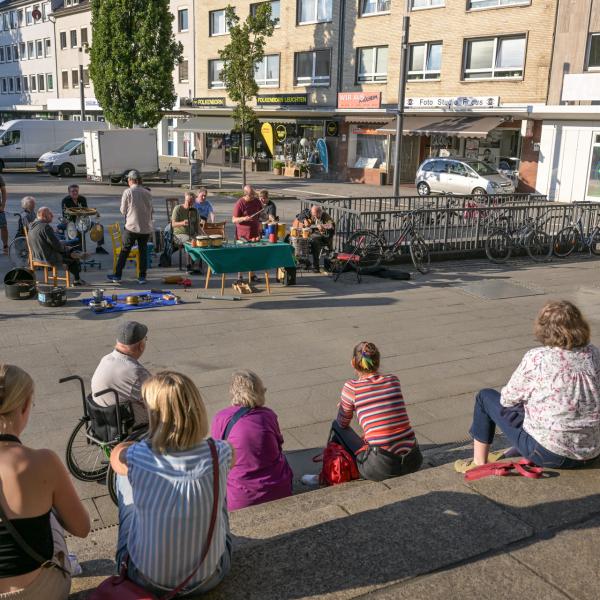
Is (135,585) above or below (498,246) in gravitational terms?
above

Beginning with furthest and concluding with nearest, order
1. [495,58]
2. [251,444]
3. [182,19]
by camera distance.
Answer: [182,19] < [495,58] < [251,444]

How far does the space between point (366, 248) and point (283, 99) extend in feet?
90.9

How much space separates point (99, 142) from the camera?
29.4 metres

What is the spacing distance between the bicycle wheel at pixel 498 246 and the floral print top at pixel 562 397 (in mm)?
11375

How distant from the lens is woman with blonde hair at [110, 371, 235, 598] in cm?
310

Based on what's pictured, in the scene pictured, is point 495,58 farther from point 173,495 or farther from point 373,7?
point 173,495

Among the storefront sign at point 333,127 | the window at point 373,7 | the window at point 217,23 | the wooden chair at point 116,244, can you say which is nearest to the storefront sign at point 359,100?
the storefront sign at point 333,127

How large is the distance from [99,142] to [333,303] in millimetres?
20948

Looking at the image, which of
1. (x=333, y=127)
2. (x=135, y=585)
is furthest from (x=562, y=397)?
(x=333, y=127)

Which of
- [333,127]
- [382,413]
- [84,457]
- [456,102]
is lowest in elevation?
[84,457]

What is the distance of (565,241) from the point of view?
16.5 meters

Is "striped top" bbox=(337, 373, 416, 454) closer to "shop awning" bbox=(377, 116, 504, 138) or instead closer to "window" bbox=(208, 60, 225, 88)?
"shop awning" bbox=(377, 116, 504, 138)

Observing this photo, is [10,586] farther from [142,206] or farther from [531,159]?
[531,159]

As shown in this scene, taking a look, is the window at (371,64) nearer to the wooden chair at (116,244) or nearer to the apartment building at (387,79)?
the apartment building at (387,79)
